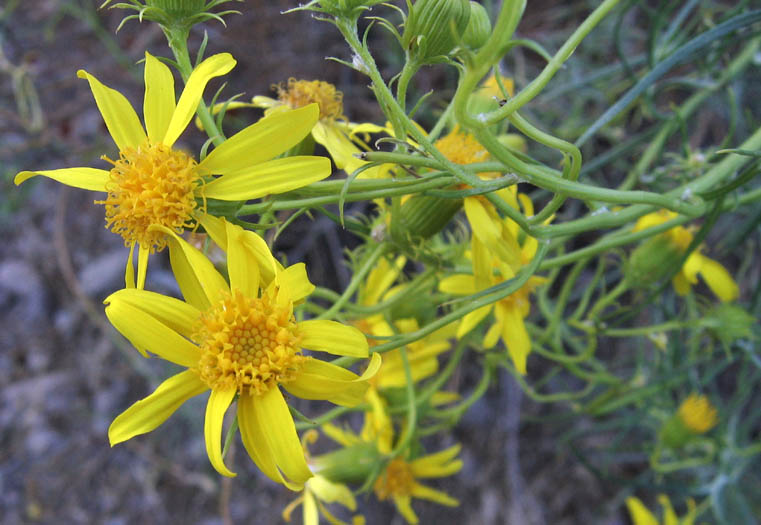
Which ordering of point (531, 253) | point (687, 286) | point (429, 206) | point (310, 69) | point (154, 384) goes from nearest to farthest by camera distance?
1. point (429, 206)
2. point (531, 253)
3. point (687, 286)
4. point (154, 384)
5. point (310, 69)

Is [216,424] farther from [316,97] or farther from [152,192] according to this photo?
[316,97]

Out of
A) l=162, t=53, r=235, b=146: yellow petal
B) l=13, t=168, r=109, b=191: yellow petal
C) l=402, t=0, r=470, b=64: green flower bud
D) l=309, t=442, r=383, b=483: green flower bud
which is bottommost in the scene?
l=309, t=442, r=383, b=483: green flower bud

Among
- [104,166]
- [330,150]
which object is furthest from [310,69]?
[330,150]

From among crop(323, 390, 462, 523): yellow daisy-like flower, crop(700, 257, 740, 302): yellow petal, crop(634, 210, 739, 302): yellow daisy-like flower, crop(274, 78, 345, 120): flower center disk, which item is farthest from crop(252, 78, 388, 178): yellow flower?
crop(700, 257, 740, 302): yellow petal

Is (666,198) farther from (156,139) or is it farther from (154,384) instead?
(154,384)

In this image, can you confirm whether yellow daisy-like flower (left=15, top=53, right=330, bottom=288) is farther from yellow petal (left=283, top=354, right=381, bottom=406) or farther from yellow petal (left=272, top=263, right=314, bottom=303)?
yellow petal (left=283, top=354, right=381, bottom=406)

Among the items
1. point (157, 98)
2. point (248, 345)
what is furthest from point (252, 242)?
point (157, 98)
